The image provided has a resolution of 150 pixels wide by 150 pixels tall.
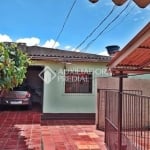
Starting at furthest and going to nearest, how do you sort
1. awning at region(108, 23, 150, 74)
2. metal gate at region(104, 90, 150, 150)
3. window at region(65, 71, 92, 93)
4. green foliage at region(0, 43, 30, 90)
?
window at region(65, 71, 92, 93), green foliage at region(0, 43, 30, 90), metal gate at region(104, 90, 150, 150), awning at region(108, 23, 150, 74)

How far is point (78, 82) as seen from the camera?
14.0 meters

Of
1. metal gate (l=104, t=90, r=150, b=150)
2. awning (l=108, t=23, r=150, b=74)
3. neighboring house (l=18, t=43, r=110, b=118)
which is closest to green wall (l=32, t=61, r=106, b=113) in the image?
neighboring house (l=18, t=43, r=110, b=118)

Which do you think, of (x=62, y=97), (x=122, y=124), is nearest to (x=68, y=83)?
(x=62, y=97)

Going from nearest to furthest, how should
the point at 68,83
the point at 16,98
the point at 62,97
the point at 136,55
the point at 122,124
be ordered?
1. the point at 136,55
2. the point at 122,124
3. the point at 62,97
4. the point at 68,83
5. the point at 16,98

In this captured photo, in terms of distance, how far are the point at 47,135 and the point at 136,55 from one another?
19.2 ft

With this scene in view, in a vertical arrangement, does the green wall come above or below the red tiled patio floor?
above

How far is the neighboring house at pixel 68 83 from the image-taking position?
13453 millimetres

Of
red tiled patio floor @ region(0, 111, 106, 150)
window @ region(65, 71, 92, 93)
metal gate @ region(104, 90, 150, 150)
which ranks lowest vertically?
red tiled patio floor @ region(0, 111, 106, 150)

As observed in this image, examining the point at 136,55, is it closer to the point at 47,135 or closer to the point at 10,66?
the point at 10,66

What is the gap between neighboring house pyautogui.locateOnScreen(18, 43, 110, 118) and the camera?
44.1 ft

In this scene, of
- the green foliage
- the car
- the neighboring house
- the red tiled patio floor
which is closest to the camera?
the green foliage

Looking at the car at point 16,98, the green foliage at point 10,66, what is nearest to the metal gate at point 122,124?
the green foliage at point 10,66

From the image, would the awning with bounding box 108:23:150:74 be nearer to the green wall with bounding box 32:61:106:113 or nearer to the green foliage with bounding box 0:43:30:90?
the green foliage with bounding box 0:43:30:90

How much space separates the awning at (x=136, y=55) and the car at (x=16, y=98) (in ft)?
33.2
